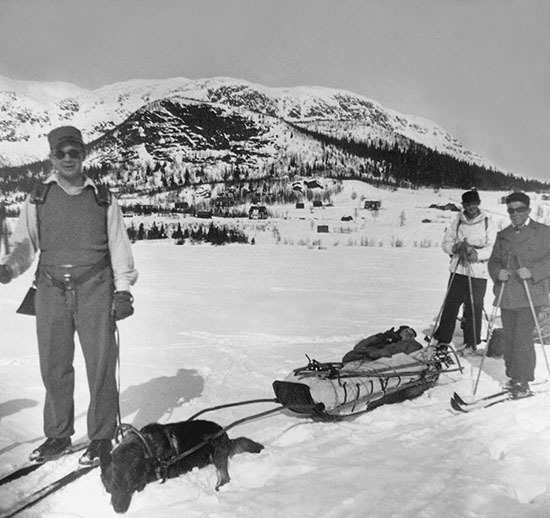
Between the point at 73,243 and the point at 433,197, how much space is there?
22.1 feet

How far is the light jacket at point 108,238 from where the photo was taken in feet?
7.38

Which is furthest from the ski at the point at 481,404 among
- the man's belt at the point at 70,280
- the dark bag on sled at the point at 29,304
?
the dark bag on sled at the point at 29,304

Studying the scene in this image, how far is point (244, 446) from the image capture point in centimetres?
249

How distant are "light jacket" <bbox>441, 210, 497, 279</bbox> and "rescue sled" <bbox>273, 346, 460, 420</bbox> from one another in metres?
1.12

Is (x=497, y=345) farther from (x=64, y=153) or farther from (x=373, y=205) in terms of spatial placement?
(x=373, y=205)

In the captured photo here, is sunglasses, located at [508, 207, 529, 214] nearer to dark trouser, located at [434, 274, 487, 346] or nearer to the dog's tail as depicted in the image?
dark trouser, located at [434, 274, 487, 346]

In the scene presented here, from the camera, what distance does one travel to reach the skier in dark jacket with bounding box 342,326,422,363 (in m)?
3.70

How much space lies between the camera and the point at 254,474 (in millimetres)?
2307

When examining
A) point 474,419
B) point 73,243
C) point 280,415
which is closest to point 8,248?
point 73,243

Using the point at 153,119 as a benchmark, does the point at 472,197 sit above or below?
below

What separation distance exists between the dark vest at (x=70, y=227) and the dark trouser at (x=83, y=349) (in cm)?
8

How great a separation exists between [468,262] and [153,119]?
302 cm

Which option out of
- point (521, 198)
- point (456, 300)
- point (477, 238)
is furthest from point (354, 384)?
point (477, 238)

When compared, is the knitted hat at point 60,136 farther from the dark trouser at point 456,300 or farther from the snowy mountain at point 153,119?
the dark trouser at point 456,300
